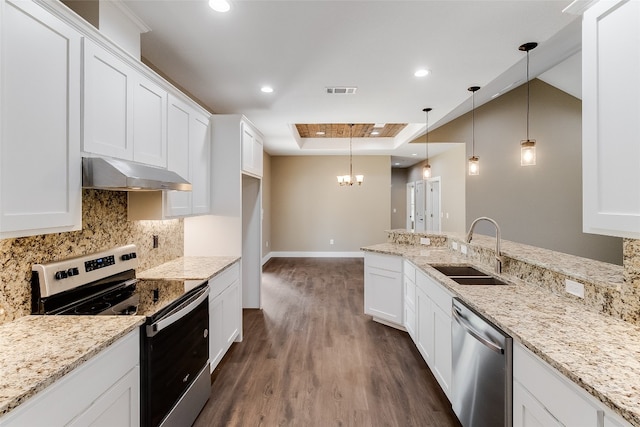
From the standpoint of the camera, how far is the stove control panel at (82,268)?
1514mm

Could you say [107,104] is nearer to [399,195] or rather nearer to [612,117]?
[612,117]

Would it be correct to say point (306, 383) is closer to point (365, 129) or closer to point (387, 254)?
point (387, 254)

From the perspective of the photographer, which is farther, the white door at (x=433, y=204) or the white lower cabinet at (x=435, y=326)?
the white door at (x=433, y=204)

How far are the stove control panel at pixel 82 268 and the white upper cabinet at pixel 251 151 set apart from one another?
1.55 m

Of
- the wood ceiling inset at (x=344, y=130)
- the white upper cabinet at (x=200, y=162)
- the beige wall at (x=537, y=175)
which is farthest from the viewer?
the wood ceiling inset at (x=344, y=130)

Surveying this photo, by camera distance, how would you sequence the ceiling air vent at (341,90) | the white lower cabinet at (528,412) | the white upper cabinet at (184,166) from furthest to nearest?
the ceiling air vent at (341,90), the white upper cabinet at (184,166), the white lower cabinet at (528,412)

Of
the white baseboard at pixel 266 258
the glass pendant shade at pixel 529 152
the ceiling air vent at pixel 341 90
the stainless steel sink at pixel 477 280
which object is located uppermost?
the ceiling air vent at pixel 341 90

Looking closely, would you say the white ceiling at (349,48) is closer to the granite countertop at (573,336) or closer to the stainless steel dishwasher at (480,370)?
the granite countertop at (573,336)

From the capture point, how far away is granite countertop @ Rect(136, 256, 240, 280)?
2.32 m

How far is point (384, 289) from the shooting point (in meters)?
3.47

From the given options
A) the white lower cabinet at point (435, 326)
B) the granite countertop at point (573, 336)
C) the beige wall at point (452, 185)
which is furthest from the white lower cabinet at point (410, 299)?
the beige wall at point (452, 185)

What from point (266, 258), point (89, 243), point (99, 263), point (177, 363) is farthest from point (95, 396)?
point (266, 258)

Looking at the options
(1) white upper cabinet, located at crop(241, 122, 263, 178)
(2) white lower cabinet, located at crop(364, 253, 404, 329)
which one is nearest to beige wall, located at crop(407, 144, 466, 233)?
(2) white lower cabinet, located at crop(364, 253, 404, 329)

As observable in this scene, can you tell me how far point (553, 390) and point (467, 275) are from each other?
161 centimetres
